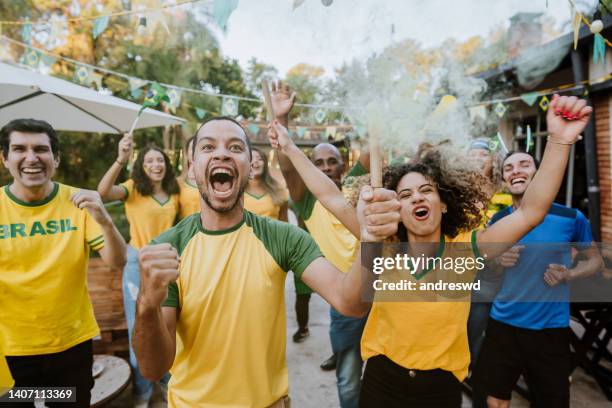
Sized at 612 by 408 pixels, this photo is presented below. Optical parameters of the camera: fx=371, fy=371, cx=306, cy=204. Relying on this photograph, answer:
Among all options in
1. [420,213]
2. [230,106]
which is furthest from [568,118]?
[230,106]

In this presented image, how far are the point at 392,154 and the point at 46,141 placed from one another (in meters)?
2.55

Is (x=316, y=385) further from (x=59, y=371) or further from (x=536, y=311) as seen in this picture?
(x=59, y=371)

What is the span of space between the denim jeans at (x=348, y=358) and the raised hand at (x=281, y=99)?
1694 mm

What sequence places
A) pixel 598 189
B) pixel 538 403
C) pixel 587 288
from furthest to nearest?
pixel 598 189, pixel 587 288, pixel 538 403

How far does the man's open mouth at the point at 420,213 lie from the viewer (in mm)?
2027

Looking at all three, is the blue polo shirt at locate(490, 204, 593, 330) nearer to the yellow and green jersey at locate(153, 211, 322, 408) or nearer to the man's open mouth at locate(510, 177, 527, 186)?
the man's open mouth at locate(510, 177, 527, 186)

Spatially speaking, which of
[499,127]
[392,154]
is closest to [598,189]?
[499,127]

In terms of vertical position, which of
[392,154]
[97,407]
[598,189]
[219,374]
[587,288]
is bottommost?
[97,407]

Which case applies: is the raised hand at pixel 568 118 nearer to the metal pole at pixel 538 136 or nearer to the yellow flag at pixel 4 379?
the yellow flag at pixel 4 379

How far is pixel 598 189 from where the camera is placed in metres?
6.22

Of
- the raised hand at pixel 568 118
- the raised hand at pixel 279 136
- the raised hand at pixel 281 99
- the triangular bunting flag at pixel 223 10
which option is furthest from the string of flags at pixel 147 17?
the raised hand at pixel 568 118

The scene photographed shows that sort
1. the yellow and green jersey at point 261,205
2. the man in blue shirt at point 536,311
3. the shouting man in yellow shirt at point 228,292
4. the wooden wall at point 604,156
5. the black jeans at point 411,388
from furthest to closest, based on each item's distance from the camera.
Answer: the wooden wall at point 604,156 < the yellow and green jersey at point 261,205 < the man in blue shirt at point 536,311 < the black jeans at point 411,388 < the shouting man in yellow shirt at point 228,292

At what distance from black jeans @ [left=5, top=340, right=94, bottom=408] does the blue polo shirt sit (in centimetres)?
294

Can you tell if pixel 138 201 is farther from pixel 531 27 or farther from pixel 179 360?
pixel 531 27
